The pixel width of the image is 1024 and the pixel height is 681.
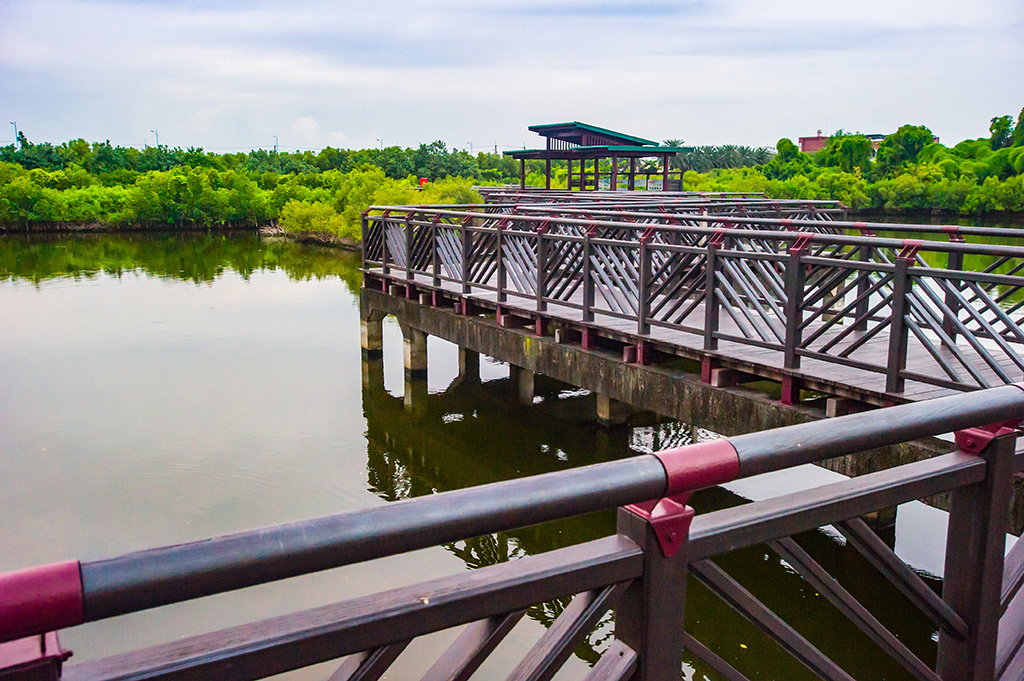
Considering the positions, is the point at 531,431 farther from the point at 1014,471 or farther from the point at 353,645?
the point at 353,645

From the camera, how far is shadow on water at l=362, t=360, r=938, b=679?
6.55 meters

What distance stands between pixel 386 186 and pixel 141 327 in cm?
2992

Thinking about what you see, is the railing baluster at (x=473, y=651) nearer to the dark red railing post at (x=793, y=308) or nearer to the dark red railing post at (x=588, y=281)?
the dark red railing post at (x=793, y=308)

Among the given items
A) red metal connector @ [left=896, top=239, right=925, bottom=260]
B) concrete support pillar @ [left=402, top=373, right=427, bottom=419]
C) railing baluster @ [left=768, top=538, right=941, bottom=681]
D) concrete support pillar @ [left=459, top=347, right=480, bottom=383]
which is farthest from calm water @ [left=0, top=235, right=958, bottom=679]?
railing baluster @ [left=768, top=538, right=941, bottom=681]

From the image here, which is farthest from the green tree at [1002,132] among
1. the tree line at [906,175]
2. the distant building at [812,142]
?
the distant building at [812,142]

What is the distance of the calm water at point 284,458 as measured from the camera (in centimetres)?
692

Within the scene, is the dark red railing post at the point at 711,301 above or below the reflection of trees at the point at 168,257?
above

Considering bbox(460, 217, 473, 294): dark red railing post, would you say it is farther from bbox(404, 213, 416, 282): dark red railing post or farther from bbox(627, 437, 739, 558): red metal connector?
bbox(627, 437, 739, 558): red metal connector

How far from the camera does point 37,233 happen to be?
5181cm

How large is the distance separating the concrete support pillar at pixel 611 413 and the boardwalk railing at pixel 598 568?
800 cm

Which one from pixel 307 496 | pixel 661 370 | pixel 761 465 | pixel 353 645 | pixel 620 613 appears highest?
pixel 761 465

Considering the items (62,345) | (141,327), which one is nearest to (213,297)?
(141,327)

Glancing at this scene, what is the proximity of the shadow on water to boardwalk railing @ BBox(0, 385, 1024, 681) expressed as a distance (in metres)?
4.37

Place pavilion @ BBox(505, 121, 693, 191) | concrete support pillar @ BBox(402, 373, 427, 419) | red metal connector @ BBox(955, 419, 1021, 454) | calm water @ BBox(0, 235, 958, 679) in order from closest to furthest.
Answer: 1. red metal connector @ BBox(955, 419, 1021, 454)
2. calm water @ BBox(0, 235, 958, 679)
3. concrete support pillar @ BBox(402, 373, 427, 419)
4. pavilion @ BBox(505, 121, 693, 191)
